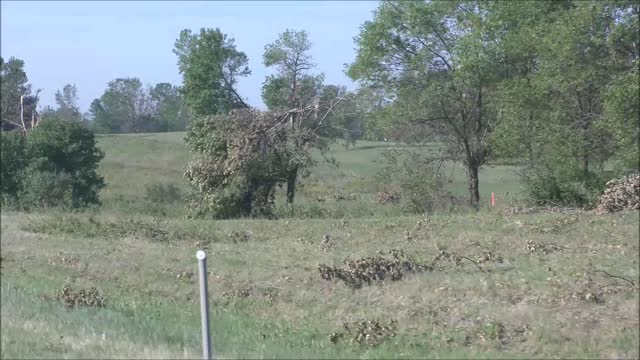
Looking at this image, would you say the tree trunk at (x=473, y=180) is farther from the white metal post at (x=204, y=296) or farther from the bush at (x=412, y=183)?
the white metal post at (x=204, y=296)

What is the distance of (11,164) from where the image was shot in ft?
73.8

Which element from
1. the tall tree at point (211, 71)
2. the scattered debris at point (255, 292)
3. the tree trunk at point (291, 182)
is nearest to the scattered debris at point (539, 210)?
the scattered debris at point (255, 292)

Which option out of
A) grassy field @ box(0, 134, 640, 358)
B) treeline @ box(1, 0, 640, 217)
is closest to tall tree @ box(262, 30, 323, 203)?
treeline @ box(1, 0, 640, 217)

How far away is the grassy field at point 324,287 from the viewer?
29.7 ft

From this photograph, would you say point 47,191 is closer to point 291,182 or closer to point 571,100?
point 291,182

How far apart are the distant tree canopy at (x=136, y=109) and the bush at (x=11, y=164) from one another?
132ft

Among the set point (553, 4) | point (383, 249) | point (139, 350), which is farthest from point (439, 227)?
point (139, 350)

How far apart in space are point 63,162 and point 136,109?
42.7m

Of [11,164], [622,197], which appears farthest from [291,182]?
[622,197]

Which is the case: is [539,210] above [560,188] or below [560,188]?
below

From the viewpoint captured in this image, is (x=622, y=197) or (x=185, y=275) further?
(x=622, y=197)

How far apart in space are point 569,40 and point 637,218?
22.4ft

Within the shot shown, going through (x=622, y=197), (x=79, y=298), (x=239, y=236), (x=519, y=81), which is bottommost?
(x=239, y=236)

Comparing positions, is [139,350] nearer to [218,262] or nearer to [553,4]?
[218,262]
